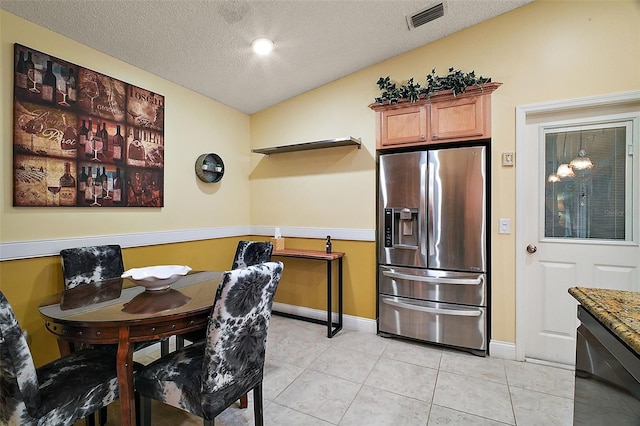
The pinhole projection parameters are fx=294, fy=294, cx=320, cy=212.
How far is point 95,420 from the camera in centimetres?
180

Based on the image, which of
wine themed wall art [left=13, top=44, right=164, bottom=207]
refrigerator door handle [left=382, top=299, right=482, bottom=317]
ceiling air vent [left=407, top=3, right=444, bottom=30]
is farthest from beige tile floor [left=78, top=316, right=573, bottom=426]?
ceiling air vent [left=407, top=3, right=444, bottom=30]

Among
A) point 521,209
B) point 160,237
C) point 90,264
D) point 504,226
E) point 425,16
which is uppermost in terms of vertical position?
point 425,16

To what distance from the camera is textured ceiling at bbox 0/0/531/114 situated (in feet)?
6.59

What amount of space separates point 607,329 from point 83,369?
2245mm

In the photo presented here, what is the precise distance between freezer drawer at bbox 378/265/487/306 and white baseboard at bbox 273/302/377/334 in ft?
1.40

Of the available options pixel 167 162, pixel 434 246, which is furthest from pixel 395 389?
pixel 167 162

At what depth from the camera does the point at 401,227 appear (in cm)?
288

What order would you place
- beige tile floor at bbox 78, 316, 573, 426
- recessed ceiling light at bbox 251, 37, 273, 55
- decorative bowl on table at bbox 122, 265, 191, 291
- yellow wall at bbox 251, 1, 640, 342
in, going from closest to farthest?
decorative bowl on table at bbox 122, 265, 191, 291, beige tile floor at bbox 78, 316, 573, 426, yellow wall at bbox 251, 1, 640, 342, recessed ceiling light at bbox 251, 37, 273, 55

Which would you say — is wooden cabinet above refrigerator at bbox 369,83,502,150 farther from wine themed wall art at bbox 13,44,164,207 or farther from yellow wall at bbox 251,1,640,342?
wine themed wall art at bbox 13,44,164,207

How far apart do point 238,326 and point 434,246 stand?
1.98m

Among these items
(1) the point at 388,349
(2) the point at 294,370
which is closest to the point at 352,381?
(2) the point at 294,370

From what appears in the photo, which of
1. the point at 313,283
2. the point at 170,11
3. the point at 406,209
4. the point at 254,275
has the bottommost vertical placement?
the point at 313,283

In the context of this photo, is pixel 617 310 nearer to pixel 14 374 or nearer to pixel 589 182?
pixel 589 182

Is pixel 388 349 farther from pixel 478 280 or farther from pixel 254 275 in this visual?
pixel 254 275
